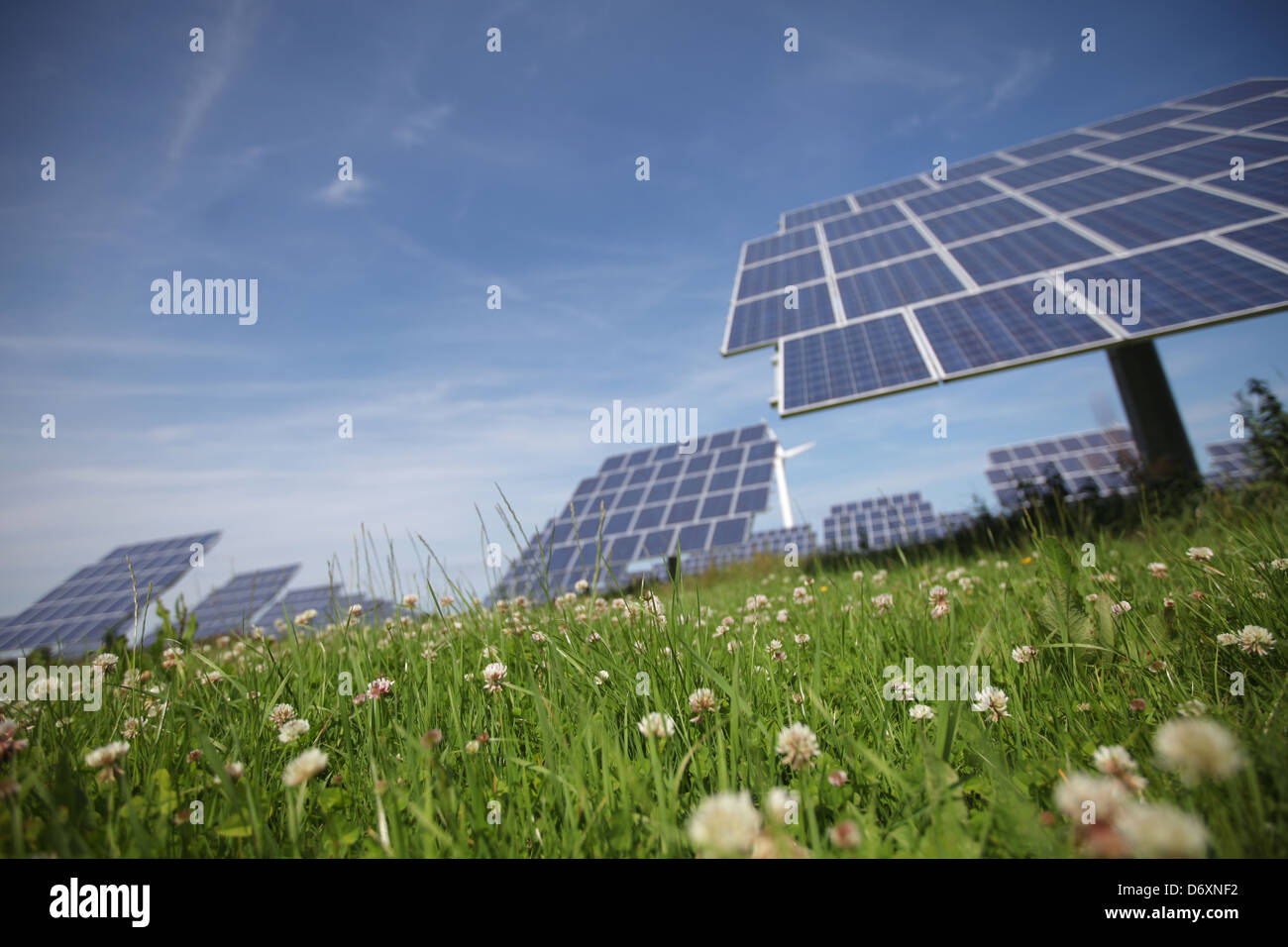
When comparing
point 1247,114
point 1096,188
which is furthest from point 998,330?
point 1247,114

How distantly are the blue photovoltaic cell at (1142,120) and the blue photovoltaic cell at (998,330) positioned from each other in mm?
10996

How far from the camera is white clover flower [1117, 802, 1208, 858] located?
27.4 inches

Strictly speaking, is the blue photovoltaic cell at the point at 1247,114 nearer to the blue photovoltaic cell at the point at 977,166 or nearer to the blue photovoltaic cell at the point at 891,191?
the blue photovoltaic cell at the point at 977,166

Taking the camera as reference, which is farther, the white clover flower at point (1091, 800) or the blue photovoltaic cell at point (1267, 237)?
the blue photovoltaic cell at point (1267, 237)

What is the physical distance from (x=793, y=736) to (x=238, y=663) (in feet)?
12.2

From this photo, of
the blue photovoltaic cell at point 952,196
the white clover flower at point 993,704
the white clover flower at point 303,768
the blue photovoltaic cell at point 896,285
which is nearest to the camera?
the white clover flower at point 303,768

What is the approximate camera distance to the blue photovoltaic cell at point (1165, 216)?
9.57 m

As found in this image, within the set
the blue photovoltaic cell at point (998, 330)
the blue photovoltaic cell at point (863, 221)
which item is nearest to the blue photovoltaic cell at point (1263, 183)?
the blue photovoltaic cell at point (998, 330)

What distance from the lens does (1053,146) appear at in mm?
17016

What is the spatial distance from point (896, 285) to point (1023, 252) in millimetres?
2239

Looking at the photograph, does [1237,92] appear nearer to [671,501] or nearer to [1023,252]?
[1023,252]

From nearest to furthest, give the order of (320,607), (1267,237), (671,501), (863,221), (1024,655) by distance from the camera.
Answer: (1024,655)
(1267,237)
(863,221)
(671,501)
(320,607)
